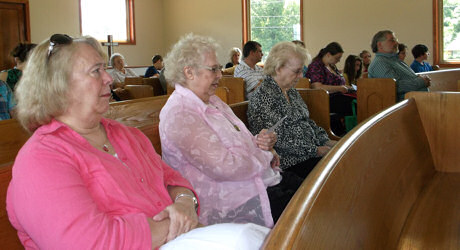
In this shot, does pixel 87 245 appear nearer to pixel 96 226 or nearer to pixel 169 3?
pixel 96 226

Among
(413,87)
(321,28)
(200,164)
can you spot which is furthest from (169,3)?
(200,164)

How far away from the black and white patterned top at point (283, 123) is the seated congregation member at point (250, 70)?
2.13 metres

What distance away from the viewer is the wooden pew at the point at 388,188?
35.7 inches

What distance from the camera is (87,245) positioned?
1044 millimetres

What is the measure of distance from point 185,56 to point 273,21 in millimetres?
8392

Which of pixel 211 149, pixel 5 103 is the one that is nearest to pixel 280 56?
pixel 211 149

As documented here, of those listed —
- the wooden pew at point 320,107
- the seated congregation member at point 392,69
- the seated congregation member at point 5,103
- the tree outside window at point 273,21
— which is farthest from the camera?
the tree outside window at point 273,21

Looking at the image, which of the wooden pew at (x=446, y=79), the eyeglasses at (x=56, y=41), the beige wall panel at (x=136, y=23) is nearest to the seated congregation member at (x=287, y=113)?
the eyeglasses at (x=56, y=41)

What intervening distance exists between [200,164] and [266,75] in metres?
1.10

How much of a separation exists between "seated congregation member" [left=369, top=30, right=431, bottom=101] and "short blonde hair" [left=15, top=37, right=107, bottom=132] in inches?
149

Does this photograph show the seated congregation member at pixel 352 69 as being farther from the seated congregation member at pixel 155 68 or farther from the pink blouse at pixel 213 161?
the pink blouse at pixel 213 161

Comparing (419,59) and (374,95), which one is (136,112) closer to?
(374,95)

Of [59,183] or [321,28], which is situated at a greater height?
[321,28]

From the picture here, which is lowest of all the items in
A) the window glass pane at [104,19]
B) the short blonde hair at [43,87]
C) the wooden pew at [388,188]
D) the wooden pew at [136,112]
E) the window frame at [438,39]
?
the wooden pew at [388,188]
